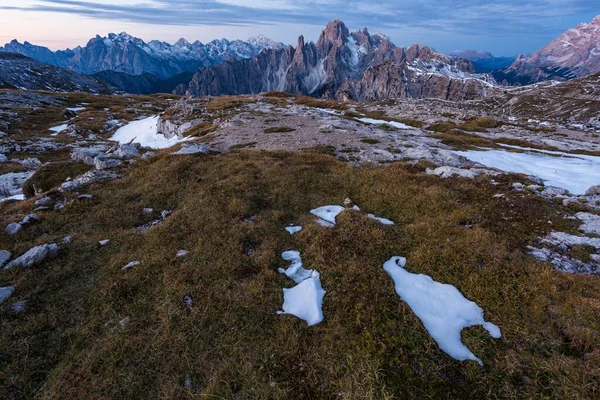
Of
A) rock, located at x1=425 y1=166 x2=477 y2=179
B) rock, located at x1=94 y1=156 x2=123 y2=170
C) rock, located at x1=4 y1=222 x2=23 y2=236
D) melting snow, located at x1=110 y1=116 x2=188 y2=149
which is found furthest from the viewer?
melting snow, located at x1=110 y1=116 x2=188 y2=149

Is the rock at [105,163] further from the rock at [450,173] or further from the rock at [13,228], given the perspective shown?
the rock at [450,173]

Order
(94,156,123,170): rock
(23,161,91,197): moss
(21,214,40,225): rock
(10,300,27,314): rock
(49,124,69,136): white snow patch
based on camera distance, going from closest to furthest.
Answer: (10,300,27,314): rock
(21,214,40,225): rock
(23,161,91,197): moss
(94,156,123,170): rock
(49,124,69,136): white snow patch

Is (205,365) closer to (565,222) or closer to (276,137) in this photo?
(565,222)

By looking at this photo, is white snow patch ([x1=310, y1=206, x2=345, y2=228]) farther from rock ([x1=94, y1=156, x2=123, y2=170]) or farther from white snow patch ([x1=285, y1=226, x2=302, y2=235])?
rock ([x1=94, y1=156, x2=123, y2=170])

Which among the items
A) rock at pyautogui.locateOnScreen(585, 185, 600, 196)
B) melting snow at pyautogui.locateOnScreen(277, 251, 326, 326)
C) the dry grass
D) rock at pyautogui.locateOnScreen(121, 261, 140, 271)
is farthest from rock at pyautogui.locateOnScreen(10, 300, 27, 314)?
rock at pyautogui.locateOnScreen(585, 185, 600, 196)

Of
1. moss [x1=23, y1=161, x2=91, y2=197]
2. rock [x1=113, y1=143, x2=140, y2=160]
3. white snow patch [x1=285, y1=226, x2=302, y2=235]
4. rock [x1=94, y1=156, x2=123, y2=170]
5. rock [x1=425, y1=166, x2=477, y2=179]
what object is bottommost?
moss [x1=23, y1=161, x2=91, y2=197]

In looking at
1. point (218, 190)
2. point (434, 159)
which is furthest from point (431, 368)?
point (434, 159)
